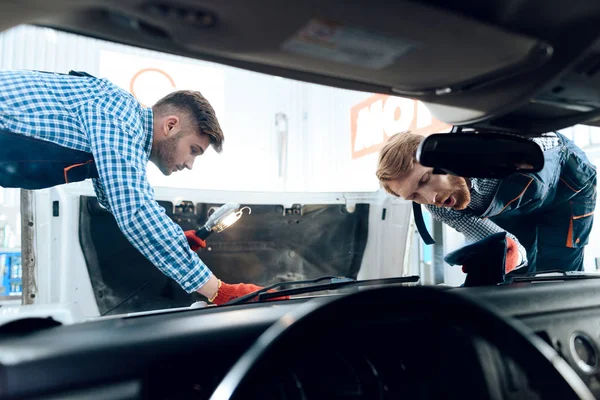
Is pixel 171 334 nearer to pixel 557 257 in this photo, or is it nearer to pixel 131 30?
pixel 131 30

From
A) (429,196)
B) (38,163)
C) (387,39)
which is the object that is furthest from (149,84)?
(387,39)

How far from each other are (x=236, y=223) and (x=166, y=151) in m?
0.49

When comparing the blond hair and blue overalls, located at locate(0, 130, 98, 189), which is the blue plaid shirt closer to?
blue overalls, located at locate(0, 130, 98, 189)

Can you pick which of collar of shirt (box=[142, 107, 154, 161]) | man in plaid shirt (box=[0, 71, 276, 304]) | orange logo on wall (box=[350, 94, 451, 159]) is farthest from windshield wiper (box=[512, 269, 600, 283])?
orange logo on wall (box=[350, 94, 451, 159])

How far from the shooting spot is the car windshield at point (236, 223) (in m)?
1.71

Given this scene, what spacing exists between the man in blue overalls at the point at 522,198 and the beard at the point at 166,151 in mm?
857

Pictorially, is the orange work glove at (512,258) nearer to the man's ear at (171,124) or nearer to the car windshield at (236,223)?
the car windshield at (236,223)

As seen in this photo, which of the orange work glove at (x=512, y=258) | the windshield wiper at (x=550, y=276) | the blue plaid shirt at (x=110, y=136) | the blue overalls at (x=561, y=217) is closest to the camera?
the windshield wiper at (x=550, y=276)

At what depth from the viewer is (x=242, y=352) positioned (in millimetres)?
646

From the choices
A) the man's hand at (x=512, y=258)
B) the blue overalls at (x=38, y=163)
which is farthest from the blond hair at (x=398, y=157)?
the blue overalls at (x=38, y=163)

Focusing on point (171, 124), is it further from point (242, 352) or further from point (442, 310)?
point (442, 310)

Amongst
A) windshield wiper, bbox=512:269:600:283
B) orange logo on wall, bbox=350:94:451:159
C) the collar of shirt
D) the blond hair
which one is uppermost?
orange logo on wall, bbox=350:94:451:159

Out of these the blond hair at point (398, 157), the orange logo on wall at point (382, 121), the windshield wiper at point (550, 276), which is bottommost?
the windshield wiper at point (550, 276)

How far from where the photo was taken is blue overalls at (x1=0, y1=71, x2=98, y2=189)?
4.76 feet
